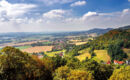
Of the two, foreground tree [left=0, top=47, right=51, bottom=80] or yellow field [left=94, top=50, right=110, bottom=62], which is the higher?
foreground tree [left=0, top=47, right=51, bottom=80]

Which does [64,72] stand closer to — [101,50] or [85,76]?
[85,76]

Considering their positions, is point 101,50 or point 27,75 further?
point 101,50

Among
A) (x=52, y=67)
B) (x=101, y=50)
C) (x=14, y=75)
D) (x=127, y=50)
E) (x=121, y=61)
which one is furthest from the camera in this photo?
(x=101, y=50)

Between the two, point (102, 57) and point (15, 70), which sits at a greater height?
point (15, 70)

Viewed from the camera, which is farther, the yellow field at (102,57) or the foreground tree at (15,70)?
the yellow field at (102,57)

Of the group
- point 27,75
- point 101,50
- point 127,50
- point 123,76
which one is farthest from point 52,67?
point 127,50

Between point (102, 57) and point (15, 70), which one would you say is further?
point (102, 57)

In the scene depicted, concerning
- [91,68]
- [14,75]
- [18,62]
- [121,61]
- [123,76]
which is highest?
[18,62]

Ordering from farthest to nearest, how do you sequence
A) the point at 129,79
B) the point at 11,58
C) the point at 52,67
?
the point at 52,67 → the point at 11,58 → the point at 129,79

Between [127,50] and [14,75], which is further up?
[14,75]

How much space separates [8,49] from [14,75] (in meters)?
9.56

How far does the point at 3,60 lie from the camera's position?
1975 cm

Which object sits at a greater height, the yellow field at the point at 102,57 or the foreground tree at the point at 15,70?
the foreground tree at the point at 15,70

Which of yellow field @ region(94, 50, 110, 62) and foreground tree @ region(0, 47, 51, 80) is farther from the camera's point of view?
yellow field @ region(94, 50, 110, 62)
